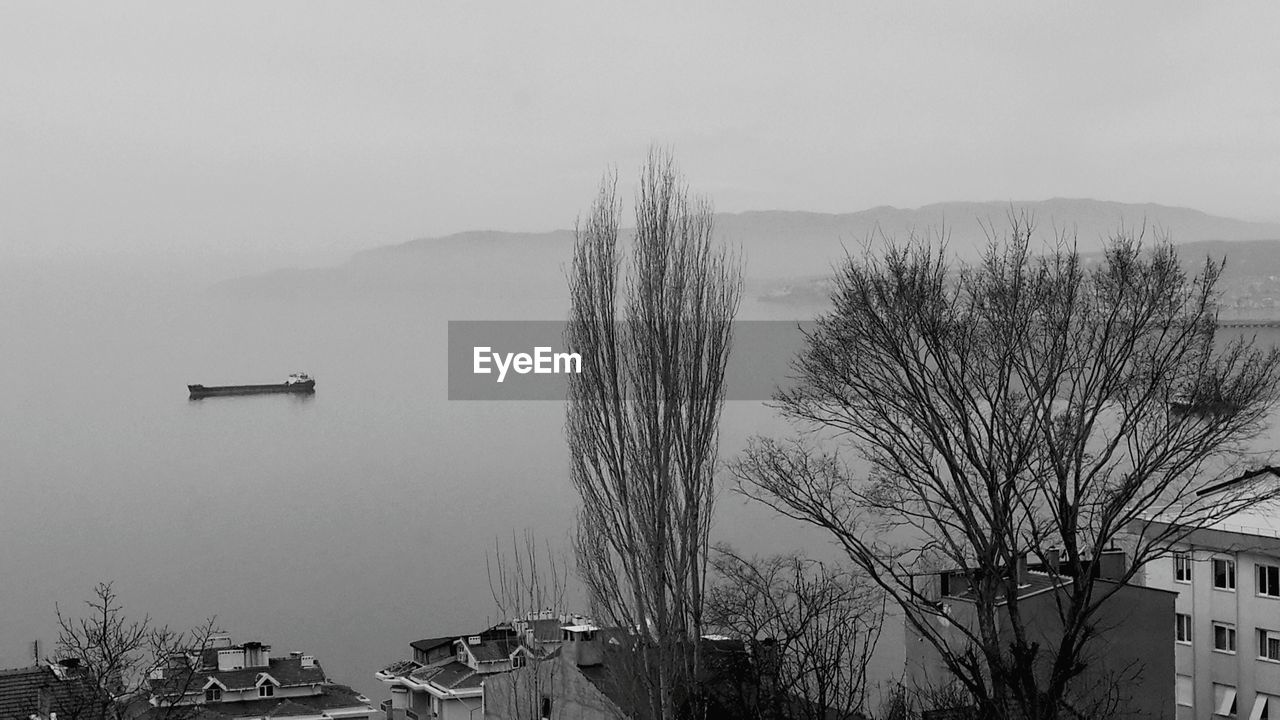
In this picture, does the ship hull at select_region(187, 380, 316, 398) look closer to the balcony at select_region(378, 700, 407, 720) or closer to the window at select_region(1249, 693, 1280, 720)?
the balcony at select_region(378, 700, 407, 720)

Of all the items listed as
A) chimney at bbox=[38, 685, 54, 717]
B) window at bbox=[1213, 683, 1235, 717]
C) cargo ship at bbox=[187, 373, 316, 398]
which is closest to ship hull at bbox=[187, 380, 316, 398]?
cargo ship at bbox=[187, 373, 316, 398]

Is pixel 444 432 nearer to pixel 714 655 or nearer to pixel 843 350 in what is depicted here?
pixel 714 655

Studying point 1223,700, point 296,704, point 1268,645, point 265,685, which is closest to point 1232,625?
point 1268,645

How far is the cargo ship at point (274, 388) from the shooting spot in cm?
3466

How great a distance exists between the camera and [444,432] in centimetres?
2834

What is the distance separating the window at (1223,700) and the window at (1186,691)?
21 centimetres

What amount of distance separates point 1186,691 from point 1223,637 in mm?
678

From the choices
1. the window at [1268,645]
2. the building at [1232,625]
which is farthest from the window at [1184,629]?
the window at [1268,645]

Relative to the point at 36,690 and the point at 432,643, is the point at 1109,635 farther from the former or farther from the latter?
the point at 432,643

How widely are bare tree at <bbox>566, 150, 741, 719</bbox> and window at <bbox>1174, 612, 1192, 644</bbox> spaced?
7218 mm

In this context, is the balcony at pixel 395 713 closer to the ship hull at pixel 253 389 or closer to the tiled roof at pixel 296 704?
the tiled roof at pixel 296 704

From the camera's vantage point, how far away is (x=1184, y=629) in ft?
42.2

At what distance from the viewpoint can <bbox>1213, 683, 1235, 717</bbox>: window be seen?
1220 centimetres

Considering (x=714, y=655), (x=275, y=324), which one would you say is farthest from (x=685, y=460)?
(x=275, y=324)
